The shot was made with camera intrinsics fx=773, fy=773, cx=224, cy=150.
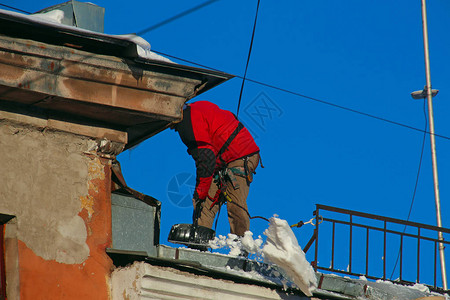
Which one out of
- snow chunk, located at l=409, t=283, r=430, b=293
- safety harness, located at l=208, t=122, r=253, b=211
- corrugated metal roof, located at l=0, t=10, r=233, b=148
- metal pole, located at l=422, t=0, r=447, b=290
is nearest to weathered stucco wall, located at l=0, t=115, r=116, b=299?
Result: corrugated metal roof, located at l=0, t=10, r=233, b=148

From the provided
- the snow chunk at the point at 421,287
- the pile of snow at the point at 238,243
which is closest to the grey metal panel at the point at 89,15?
the pile of snow at the point at 238,243

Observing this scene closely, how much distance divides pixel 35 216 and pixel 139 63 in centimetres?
159

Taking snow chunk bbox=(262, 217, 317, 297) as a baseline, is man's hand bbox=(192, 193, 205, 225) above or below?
above

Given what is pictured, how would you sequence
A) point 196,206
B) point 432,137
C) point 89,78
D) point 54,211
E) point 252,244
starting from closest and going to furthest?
point 54,211 → point 89,78 → point 252,244 → point 196,206 → point 432,137

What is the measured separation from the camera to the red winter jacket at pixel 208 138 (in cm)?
800

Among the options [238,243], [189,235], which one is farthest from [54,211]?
[238,243]

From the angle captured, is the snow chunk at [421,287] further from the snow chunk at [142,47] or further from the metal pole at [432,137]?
the metal pole at [432,137]

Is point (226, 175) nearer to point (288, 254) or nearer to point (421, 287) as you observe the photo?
point (288, 254)

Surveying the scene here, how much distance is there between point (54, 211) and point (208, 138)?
83.8 inches

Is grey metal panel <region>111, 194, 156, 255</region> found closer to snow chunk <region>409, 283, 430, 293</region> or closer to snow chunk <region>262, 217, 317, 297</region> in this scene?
snow chunk <region>262, 217, 317, 297</region>

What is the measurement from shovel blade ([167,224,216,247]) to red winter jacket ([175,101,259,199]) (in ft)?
2.11

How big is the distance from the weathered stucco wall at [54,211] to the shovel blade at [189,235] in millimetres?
795

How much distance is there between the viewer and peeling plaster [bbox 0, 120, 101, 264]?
6.40 meters

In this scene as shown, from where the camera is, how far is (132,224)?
279 inches
